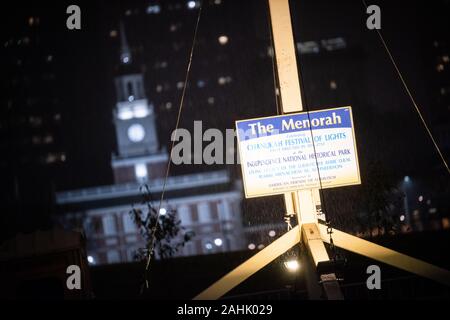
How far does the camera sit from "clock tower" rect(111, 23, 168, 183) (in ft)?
293

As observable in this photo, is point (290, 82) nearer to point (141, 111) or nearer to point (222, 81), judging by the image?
point (141, 111)

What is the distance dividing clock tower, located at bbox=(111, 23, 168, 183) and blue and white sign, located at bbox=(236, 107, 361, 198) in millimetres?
82917

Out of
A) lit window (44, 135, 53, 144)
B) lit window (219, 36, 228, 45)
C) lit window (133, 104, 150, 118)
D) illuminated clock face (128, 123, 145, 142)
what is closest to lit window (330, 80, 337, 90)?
lit window (219, 36, 228, 45)

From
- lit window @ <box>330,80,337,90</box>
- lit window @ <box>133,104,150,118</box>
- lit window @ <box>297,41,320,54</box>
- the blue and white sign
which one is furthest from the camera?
lit window @ <box>297,41,320,54</box>

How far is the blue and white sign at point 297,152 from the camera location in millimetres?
7426

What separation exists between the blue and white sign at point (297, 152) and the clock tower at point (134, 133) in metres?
82.9

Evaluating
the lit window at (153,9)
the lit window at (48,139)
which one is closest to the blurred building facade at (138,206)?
the lit window at (48,139)

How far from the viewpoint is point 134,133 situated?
91750 mm

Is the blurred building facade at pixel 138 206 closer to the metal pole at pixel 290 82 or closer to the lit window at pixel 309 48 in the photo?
the lit window at pixel 309 48

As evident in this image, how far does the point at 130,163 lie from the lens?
92.1m

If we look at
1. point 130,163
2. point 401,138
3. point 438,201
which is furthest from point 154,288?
point 130,163

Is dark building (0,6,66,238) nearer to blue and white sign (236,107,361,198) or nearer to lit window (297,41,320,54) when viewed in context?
lit window (297,41,320,54)
